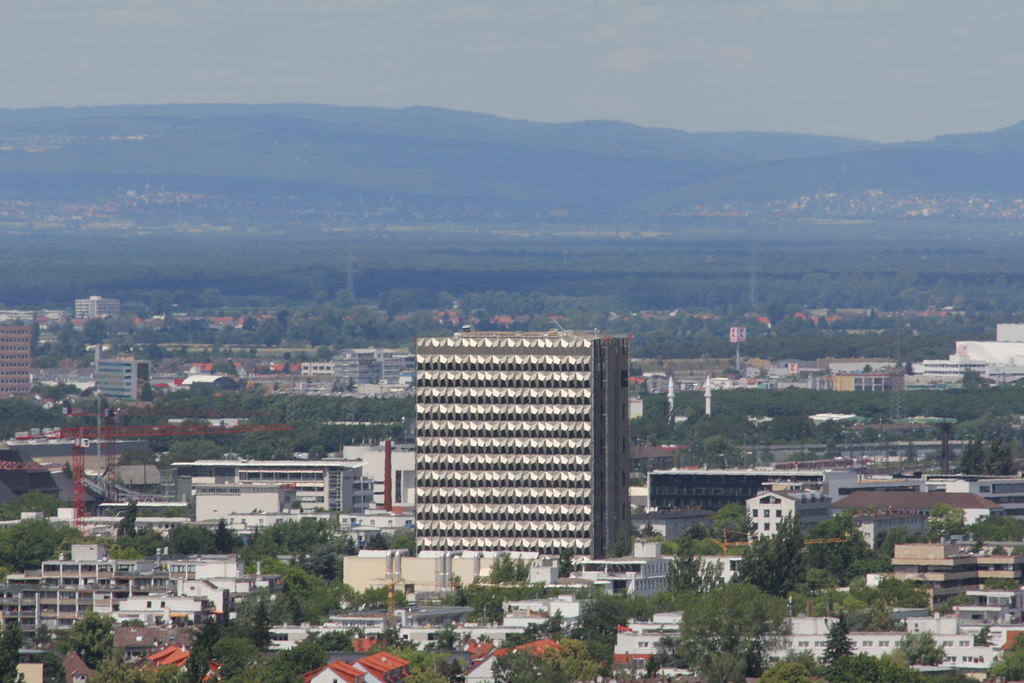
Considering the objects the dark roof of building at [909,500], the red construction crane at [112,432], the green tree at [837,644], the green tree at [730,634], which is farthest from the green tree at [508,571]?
the red construction crane at [112,432]

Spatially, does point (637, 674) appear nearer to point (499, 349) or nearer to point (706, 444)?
point (499, 349)

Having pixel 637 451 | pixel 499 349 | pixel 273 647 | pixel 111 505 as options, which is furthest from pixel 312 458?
pixel 273 647

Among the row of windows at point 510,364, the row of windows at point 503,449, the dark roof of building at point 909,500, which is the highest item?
the row of windows at point 510,364

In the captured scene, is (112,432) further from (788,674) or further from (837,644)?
(788,674)

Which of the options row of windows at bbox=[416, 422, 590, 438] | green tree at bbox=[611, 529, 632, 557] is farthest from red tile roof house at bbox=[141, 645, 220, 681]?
row of windows at bbox=[416, 422, 590, 438]

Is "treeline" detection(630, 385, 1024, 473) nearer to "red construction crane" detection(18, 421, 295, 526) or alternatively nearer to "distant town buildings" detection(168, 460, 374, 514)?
"red construction crane" detection(18, 421, 295, 526)

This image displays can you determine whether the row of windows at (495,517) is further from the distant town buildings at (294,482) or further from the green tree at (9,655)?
the green tree at (9,655)

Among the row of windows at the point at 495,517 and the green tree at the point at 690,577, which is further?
the row of windows at the point at 495,517
